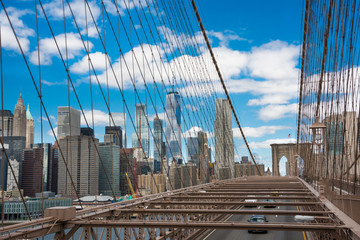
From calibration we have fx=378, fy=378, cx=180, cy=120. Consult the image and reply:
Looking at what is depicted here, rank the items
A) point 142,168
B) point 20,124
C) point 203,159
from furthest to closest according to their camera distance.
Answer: point 203,159 < point 142,168 < point 20,124

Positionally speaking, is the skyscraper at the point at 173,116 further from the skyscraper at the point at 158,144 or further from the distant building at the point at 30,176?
the distant building at the point at 30,176

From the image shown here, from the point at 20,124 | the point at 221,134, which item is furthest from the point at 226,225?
the point at 221,134

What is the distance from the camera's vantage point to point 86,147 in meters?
15.5

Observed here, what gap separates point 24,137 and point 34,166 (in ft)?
7.85

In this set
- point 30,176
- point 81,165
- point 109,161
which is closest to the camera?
point 30,176

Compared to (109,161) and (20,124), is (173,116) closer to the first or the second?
(109,161)

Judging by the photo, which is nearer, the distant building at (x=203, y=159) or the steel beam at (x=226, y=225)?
the steel beam at (x=226, y=225)

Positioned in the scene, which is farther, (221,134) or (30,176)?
(221,134)

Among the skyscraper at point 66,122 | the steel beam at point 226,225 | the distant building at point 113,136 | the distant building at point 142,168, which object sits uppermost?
the skyscraper at point 66,122

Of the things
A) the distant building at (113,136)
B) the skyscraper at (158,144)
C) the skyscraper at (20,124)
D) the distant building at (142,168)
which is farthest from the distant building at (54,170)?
the distant building at (142,168)

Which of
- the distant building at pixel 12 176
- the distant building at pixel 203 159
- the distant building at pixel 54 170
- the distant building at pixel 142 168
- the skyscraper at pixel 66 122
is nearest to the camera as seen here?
the distant building at pixel 12 176

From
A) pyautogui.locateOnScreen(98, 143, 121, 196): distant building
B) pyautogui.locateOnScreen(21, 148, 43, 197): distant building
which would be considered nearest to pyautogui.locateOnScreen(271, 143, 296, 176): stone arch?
pyautogui.locateOnScreen(98, 143, 121, 196): distant building

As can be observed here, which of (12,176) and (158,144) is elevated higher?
(158,144)

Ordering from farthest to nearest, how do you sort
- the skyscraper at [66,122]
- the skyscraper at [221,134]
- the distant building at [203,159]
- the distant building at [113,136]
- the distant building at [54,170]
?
the skyscraper at [221,134] < the distant building at [203,159] < the distant building at [54,170] < the skyscraper at [66,122] < the distant building at [113,136]
